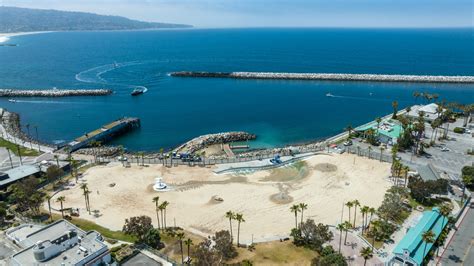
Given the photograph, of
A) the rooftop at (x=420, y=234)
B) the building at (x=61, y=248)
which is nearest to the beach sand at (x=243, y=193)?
the rooftop at (x=420, y=234)

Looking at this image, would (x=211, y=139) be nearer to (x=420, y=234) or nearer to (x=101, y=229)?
(x=101, y=229)

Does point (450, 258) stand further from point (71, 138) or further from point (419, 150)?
point (71, 138)

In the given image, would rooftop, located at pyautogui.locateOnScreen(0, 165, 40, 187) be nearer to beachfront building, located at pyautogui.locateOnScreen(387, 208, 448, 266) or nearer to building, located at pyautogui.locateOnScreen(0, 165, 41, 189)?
building, located at pyautogui.locateOnScreen(0, 165, 41, 189)

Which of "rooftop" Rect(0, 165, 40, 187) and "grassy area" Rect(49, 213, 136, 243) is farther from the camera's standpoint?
"rooftop" Rect(0, 165, 40, 187)

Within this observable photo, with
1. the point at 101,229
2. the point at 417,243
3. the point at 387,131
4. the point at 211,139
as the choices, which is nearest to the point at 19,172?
the point at 101,229

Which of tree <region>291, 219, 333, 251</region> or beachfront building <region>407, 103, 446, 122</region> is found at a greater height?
beachfront building <region>407, 103, 446, 122</region>

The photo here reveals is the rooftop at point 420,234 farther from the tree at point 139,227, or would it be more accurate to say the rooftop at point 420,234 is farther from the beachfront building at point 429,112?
the beachfront building at point 429,112

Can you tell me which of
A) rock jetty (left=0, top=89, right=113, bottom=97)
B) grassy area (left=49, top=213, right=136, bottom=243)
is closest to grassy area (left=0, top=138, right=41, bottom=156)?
grassy area (left=49, top=213, right=136, bottom=243)

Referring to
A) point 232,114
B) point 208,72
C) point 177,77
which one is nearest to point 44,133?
point 232,114
